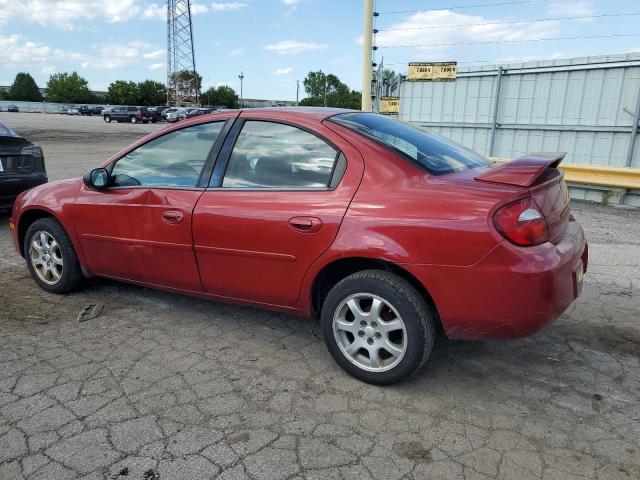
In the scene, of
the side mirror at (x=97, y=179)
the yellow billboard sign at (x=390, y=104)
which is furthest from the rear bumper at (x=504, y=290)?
the yellow billboard sign at (x=390, y=104)

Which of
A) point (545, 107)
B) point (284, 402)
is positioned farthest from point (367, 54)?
point (284, 402)

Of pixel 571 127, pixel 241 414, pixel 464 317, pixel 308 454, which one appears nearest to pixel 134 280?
pixel 241 414

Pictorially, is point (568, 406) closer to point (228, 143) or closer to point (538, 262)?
point (538, 262)

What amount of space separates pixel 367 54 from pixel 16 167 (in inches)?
289

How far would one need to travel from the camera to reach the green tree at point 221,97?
317 ft

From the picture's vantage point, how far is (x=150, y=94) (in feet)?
317

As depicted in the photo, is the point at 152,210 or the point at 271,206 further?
the point at 152,210

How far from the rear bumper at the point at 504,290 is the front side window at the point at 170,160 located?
5.51 feet

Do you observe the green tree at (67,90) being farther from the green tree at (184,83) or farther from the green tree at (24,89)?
the green tree at (184,83)

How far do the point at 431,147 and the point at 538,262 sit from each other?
1132mm

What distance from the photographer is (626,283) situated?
4.71 meters

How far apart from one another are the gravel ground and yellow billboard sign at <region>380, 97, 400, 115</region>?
904 centimetres

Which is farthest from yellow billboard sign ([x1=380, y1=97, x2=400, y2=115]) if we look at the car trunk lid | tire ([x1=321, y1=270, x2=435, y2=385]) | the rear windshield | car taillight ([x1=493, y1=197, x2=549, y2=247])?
car taillight ([x1=493, y1=197, x2=549, y2=247])

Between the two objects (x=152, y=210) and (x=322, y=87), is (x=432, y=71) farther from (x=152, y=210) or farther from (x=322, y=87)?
(x=322, y=87)
